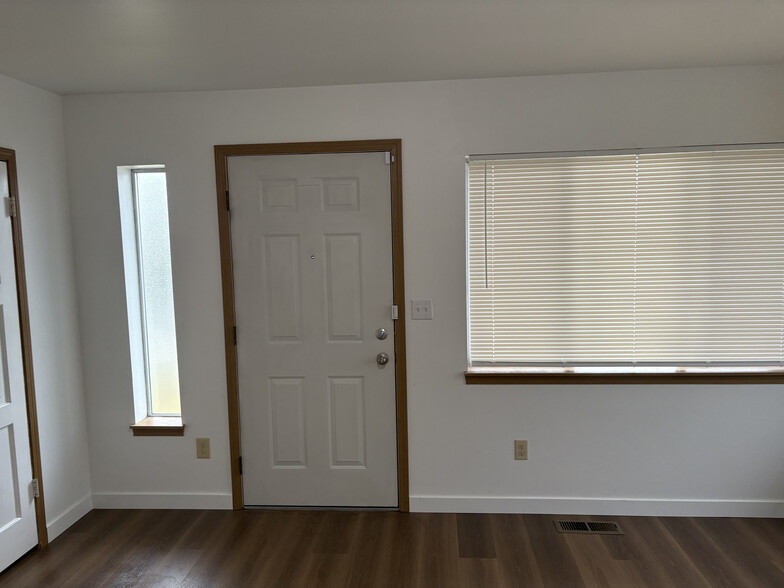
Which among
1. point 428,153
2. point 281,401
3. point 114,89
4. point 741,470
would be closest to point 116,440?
point 281,401

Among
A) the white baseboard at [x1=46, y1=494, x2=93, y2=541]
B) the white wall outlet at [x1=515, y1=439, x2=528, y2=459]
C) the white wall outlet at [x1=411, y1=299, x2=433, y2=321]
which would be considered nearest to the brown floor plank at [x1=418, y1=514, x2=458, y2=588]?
the white wall outlet at [x1=515, y1=439, x2=528, y2=459]

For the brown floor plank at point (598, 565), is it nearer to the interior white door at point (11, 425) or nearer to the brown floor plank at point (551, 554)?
the brown floor plank at point (551, 554)

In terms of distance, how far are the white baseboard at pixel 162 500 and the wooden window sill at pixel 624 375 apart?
5.23 feet

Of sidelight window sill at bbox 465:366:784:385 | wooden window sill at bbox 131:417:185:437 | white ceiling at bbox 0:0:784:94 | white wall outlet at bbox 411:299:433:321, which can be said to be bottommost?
wooden window sill at bbox 131:417:185:437

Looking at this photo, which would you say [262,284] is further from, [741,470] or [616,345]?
[741,470]

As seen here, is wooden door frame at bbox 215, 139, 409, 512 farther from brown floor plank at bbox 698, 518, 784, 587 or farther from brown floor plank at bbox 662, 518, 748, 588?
brown floor plank at bbox 698, 518, 784, 587

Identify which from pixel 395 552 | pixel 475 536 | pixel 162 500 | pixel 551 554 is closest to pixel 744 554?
pixel 551 554

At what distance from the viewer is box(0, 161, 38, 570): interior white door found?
2580 millimetres

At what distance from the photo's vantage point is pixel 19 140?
2.72m

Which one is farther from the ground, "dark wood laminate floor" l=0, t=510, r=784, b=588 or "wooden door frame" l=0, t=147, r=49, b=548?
"wooden door frame" l=0, t=147, r=49, b=548

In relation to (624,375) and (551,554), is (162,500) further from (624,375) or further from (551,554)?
(624,375)

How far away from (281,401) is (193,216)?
114 centimetres

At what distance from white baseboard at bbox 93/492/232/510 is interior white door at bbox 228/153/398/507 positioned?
0.54 ft

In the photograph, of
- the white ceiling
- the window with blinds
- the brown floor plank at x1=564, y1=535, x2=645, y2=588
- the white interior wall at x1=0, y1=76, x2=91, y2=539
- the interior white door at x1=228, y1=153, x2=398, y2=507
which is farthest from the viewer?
the interior white door at x1=228, y1=153, x2=398, y2=507
